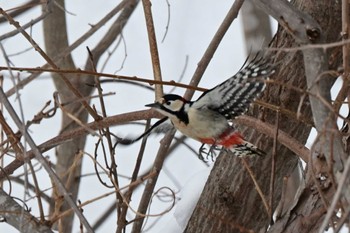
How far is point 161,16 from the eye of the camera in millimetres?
5191

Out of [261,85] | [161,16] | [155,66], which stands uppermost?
[161,16]

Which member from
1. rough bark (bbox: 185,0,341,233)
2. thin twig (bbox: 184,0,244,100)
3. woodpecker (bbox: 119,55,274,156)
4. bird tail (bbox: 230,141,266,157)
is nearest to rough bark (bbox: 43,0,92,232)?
thin twig (bbox: 184,0,244,100)

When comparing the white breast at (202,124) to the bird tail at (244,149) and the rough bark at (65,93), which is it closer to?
the bird tail at (244,149)

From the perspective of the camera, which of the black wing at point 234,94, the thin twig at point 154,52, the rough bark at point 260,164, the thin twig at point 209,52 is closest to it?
the black wing at point 234,94

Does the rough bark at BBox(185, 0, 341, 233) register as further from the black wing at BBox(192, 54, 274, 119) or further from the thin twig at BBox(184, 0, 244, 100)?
the black wing at BBox(192, 54, 274, 119)

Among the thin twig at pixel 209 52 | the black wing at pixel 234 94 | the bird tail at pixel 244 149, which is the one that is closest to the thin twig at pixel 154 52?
the thin twig at pixel 209 52

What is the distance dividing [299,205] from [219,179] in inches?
17.5

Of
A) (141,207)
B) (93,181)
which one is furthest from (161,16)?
(141,207)

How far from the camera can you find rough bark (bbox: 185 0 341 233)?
2047mm

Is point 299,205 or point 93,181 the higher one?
point 93,181

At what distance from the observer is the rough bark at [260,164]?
6.72ft

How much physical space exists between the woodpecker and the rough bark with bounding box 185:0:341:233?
1.65 ft

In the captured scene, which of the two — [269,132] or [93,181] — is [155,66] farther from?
[93,181]

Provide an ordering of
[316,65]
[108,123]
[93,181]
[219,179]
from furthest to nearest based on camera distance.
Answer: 1. [93,181]
2. [219,179]
3. [108,123]
4. [316,65]
